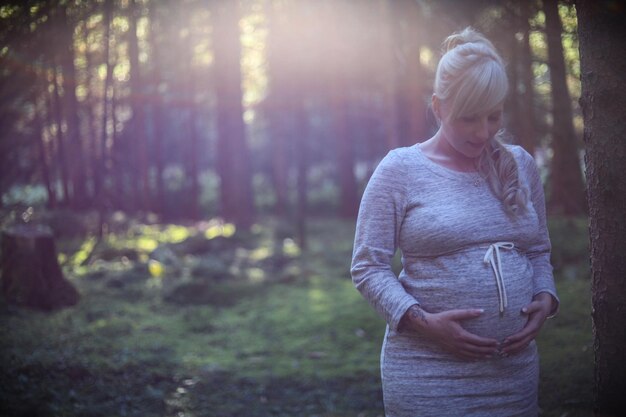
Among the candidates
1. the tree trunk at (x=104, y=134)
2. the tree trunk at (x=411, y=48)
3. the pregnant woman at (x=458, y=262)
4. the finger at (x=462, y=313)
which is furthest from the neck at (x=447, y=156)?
the tree trunk at (x=104, y=134)

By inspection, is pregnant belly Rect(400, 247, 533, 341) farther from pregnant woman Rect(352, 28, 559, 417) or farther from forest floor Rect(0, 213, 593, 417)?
→ forest floor Rect(0, 213, 593, 417)

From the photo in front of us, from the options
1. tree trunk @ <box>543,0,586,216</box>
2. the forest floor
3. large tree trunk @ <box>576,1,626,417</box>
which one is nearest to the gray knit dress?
large tree trunk @ <box>576,1,626,417</box>

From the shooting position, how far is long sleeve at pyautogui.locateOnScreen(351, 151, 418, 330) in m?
2.62

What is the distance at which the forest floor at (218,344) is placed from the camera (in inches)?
210

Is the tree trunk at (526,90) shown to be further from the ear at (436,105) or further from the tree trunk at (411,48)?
the ear at (436,105)

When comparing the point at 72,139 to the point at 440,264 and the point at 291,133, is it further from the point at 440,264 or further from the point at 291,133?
the point at 291,133

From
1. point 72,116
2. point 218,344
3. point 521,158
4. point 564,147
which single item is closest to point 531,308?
point 521,158

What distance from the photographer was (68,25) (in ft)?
20.8

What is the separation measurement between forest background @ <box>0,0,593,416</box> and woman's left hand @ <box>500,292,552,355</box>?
0.87m

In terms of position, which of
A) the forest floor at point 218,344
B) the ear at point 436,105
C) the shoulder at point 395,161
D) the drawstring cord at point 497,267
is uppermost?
the ear at point 436,105

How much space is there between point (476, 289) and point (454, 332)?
0.70 ft

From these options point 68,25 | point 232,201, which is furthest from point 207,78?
point 68,25

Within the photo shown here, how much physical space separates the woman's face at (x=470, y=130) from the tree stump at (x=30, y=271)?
6406 mm

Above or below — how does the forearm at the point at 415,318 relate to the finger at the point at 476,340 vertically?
above
